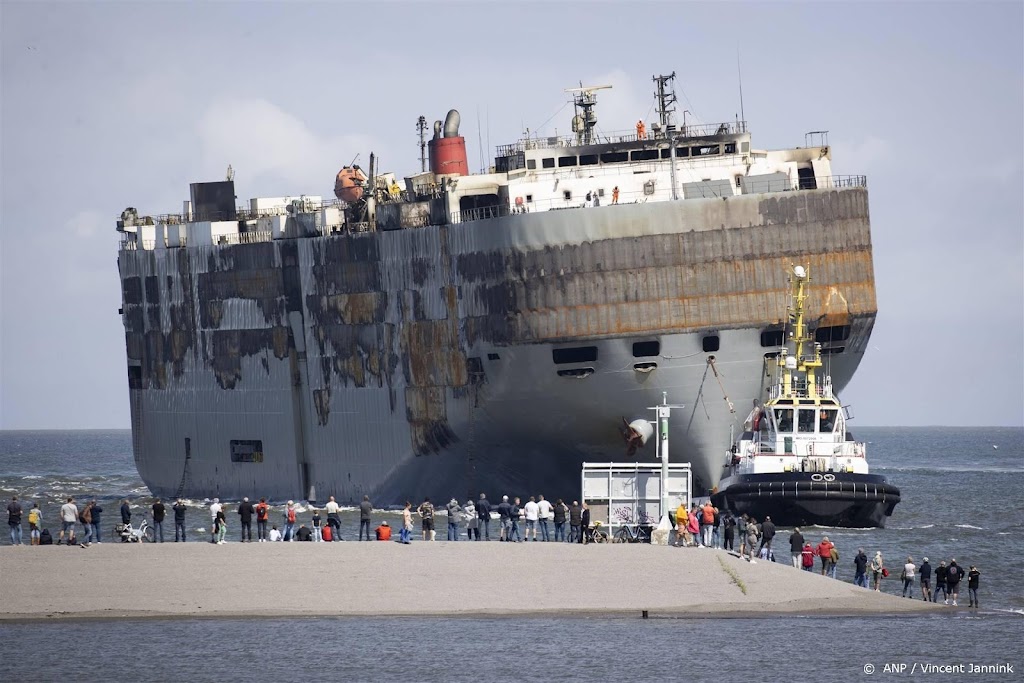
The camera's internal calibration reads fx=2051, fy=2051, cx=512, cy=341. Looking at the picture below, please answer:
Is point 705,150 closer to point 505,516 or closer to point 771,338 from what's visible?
point 771,338

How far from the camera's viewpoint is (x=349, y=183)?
91375mm

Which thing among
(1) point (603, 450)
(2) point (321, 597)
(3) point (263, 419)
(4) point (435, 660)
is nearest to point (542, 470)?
(1) point (603, 450)

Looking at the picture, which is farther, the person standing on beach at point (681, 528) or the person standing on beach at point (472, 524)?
the person standing on beach at point (472, 524)

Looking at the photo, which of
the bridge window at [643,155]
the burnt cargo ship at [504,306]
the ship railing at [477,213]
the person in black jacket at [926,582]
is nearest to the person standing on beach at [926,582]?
the person in black jacket at [926,582]

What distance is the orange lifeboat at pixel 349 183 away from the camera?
3568 inches

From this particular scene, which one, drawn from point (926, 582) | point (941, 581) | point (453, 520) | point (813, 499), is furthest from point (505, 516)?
point (813, 499)

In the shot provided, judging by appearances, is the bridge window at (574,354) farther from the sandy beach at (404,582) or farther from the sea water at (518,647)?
the sea water at (518,647)

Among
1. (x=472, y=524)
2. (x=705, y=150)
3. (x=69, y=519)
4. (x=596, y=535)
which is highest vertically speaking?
(x=705, y=150)

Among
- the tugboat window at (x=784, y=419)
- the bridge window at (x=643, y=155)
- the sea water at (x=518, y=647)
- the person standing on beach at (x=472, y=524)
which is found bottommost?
the sea water at (x=518, y=647)

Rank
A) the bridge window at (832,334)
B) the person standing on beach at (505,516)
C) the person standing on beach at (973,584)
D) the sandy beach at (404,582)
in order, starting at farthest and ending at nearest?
the bridge window at (832,334)
the person standing on beach at (505,516)
the person standing on beach at (973,584)
the sandy beach at (404,582)

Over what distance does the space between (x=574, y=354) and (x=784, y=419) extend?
8180mm

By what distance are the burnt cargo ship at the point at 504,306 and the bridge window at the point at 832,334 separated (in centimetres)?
10

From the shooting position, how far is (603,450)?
244 ft

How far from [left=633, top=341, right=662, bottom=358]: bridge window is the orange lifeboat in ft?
73.2
